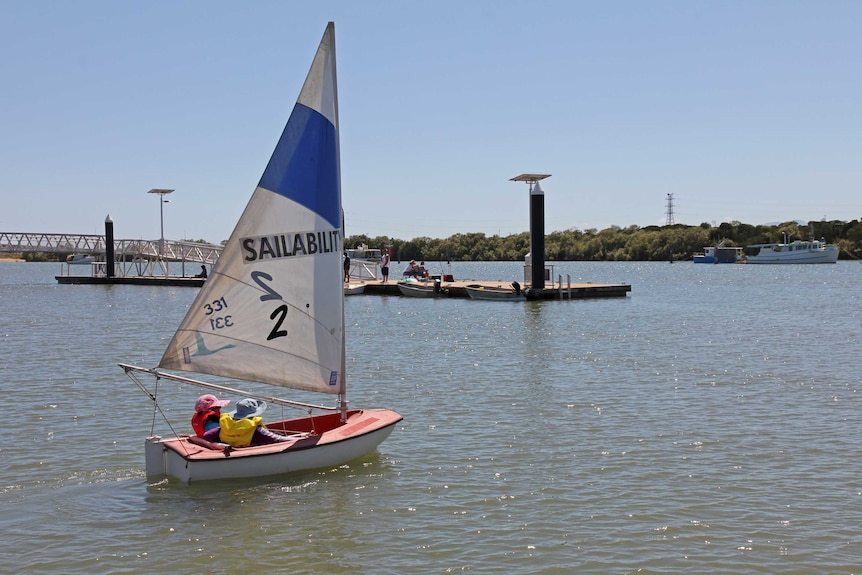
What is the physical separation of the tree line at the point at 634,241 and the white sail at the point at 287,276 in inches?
5478

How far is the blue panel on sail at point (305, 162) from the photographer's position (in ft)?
43.6

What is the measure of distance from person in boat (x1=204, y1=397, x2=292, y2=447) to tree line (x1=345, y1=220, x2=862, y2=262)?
139988 mm

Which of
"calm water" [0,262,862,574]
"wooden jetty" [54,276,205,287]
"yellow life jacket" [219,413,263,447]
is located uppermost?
"wooden jetty" [54,276,205,287]

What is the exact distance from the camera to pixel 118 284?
79.8 m

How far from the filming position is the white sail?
13211 millimetres

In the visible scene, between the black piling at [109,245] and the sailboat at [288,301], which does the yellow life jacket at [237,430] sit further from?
the black piling at [109,245]

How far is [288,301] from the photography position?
13.6 m

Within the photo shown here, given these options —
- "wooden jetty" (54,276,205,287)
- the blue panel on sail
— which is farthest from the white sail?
"wooden jetty" (54,276,205,287)

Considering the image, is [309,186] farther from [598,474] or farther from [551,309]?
[551,309]

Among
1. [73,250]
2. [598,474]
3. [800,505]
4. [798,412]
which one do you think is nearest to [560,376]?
[798,412]

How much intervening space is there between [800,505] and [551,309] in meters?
33.5

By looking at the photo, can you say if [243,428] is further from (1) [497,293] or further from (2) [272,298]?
(1) [497,293]

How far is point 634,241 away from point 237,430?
170361mm

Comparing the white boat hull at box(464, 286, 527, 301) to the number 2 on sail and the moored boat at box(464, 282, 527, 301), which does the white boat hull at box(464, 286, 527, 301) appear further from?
the number 2 on sail
